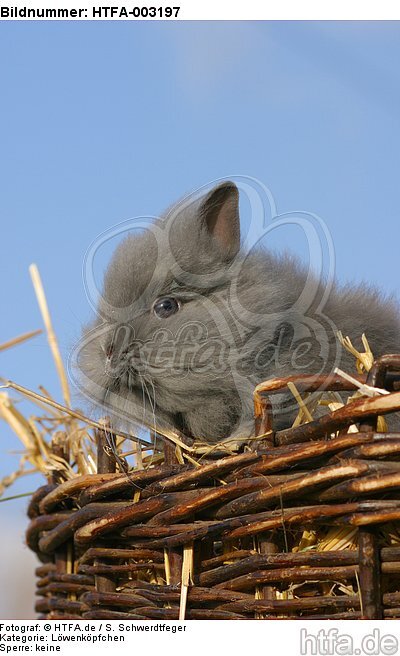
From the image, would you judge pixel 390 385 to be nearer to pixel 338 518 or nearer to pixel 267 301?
pixel 338 518

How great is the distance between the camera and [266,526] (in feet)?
5.11

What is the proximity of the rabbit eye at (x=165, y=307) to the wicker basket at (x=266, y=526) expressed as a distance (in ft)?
1.34

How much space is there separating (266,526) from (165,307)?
73 centimetres

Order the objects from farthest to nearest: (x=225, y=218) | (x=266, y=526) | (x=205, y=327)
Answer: (x=225, y=218) < (x=205, y=327) < (x=266, y=526)

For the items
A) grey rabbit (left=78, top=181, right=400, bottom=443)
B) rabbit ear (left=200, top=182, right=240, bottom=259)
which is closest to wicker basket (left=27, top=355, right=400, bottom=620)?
grey rabbit (left=78, top=181, right=400, bottom=443)

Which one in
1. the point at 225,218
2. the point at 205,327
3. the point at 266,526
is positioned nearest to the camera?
the point at 266,526

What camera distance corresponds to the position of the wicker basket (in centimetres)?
144

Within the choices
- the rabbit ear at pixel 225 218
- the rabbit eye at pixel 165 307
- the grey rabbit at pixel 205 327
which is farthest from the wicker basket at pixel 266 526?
the rabbit ear at pixel 225 218

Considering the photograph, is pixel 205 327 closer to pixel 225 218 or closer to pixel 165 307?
pixel 165 307

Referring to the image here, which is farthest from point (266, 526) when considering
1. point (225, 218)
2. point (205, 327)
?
point (225, 218)

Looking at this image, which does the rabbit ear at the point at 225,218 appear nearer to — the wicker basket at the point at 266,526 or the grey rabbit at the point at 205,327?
the grey rabbit at the point at 205,327

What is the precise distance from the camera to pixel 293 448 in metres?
1.53

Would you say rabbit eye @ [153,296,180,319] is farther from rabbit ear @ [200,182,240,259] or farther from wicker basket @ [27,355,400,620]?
wicker basket @ [27,355,400,620]
